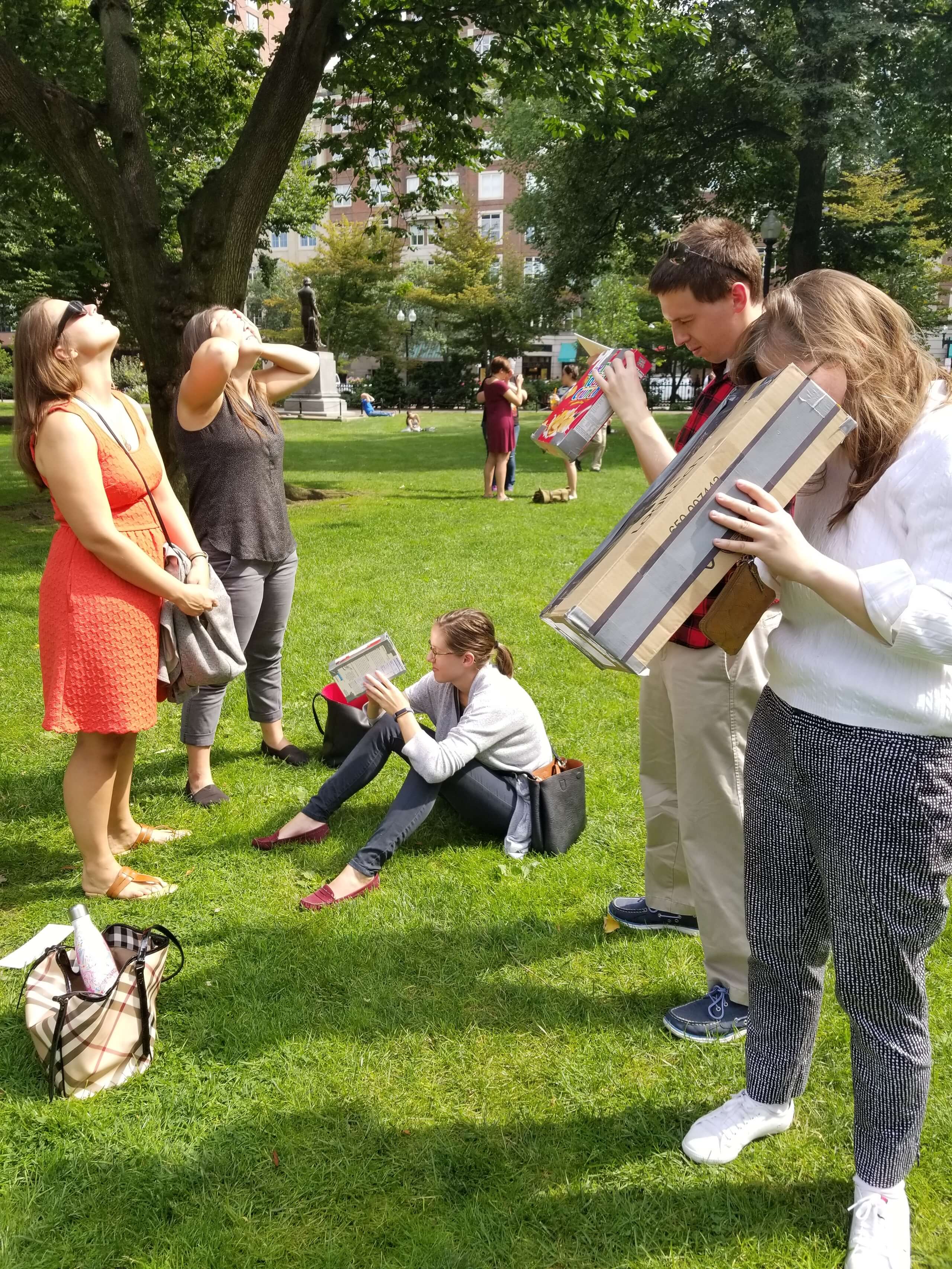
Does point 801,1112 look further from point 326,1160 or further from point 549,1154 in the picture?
point 326,1160

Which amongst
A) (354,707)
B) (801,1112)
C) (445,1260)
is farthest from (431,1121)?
(354,707)

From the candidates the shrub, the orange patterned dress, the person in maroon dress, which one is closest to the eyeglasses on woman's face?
the orange patterned dress

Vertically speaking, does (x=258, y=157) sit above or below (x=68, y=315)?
above

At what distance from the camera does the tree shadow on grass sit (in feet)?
7.13

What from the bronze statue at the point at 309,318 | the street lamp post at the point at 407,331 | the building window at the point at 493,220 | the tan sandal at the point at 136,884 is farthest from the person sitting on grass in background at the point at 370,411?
the tan sandal at the point at 136,884

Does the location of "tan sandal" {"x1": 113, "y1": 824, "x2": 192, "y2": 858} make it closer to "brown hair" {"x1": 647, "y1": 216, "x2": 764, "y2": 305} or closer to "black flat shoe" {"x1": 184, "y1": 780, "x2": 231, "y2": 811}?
"black flat shoe" {"x1": 184, "y1": 780, "x2": 231, "y2": 811}

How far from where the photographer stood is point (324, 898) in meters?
3.58

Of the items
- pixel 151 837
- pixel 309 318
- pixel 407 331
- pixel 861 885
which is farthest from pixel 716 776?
pixel 407 331

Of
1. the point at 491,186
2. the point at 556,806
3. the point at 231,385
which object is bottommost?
the point at 556,806

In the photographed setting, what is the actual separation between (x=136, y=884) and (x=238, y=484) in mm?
1763

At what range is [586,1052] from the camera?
2.83 m

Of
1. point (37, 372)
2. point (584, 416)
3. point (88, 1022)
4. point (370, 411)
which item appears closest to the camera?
point (584, 416)

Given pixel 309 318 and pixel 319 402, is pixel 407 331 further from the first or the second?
pixel 309 318

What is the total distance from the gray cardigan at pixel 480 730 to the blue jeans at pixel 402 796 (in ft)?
0.30
